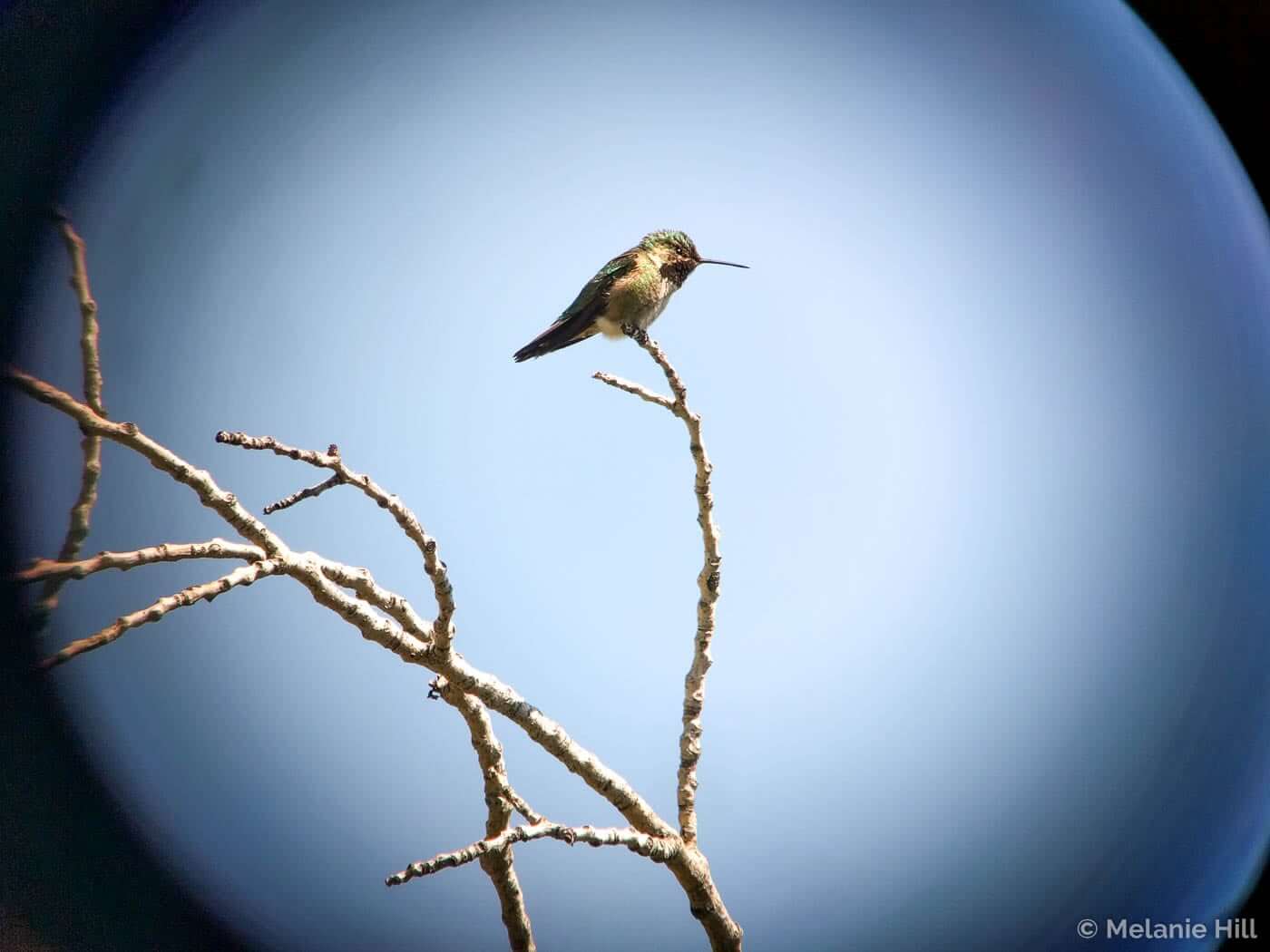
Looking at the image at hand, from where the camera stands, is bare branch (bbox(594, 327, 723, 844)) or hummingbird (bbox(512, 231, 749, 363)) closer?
bare branch (bbox(594, 327, 723, 844))

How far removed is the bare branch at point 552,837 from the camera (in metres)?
1.14

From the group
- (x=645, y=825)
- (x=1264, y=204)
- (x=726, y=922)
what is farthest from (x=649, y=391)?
(x=1264, y=204)

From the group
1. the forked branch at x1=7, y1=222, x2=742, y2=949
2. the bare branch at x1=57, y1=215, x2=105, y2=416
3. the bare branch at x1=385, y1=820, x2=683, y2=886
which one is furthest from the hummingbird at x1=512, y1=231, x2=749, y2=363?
the bare branch at x1=385, y1=820, x2=683, y2=886

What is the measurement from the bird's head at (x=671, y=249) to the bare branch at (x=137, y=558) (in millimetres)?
1859

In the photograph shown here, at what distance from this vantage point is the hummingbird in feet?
9.07

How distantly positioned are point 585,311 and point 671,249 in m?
0.40

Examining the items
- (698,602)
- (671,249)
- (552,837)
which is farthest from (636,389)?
(671,249)

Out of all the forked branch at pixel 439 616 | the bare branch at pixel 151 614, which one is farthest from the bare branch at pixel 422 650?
the bare branch at pixel 151 614

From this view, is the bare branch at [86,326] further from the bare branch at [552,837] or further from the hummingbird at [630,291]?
the hummingbird at [630,291]

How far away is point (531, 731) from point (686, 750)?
0.37 meters

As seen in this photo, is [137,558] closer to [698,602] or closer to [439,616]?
[439,616]

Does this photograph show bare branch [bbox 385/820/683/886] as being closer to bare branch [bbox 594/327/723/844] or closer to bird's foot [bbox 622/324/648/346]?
bare branch [bbox 594/327/723/844]

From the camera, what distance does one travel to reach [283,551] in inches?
56.2

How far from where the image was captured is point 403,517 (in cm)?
142
